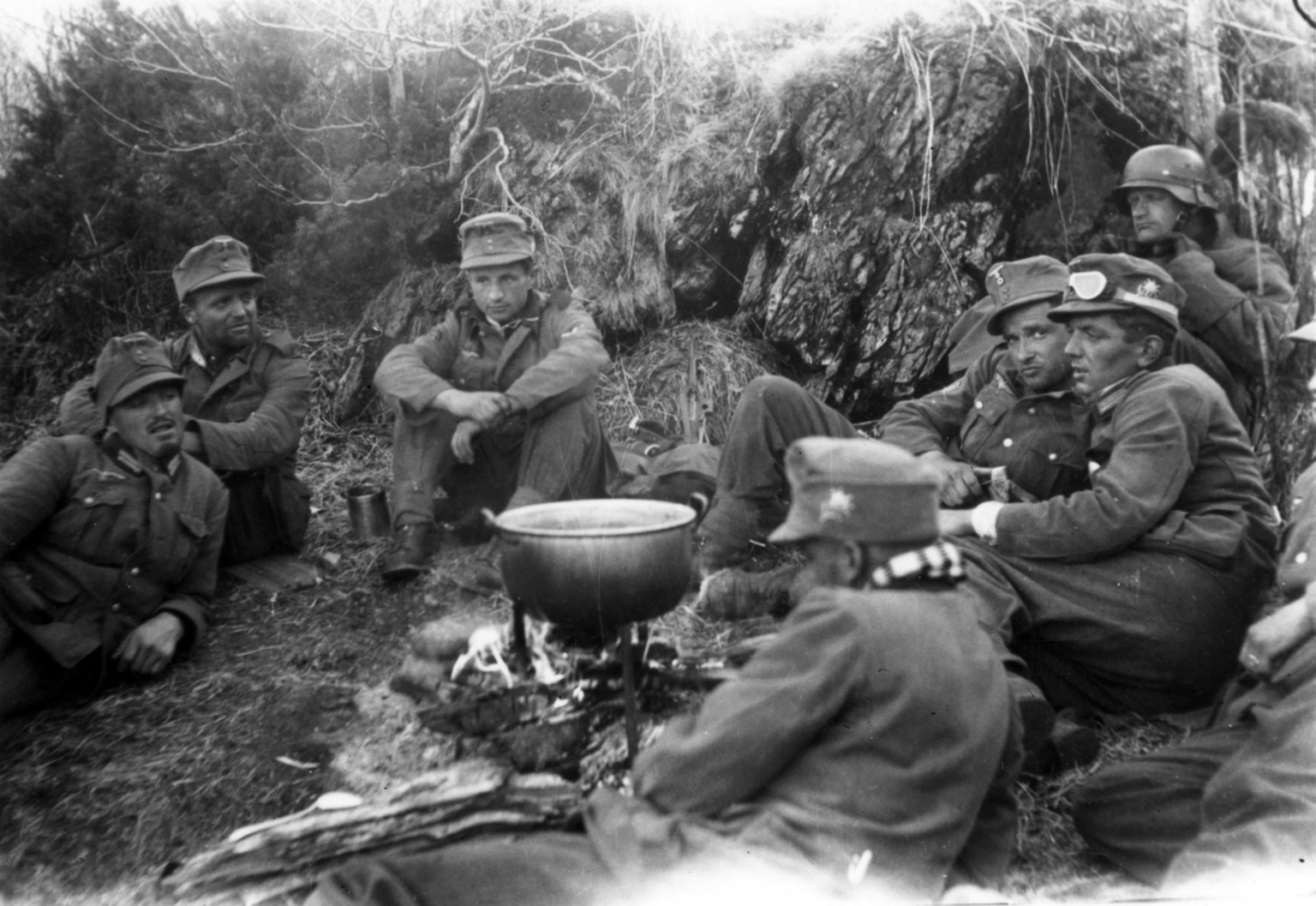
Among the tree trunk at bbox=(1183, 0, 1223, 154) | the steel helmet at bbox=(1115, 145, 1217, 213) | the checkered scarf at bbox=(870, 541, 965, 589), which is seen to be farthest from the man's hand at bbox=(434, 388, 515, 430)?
the tree trunk at bbox=(1183, 0, 1223, 154)

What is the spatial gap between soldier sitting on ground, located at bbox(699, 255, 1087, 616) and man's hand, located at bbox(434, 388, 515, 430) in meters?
1.06

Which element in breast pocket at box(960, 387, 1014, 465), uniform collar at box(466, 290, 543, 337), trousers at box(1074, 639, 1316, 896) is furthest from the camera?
uniform collar at box(466, 290, 543, 337)

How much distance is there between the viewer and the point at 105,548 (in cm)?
363

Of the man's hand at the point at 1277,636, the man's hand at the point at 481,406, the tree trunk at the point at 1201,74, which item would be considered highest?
the tree trunk at the point at 1201,74

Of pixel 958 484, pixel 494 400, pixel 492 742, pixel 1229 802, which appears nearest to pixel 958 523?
pixel 958 484

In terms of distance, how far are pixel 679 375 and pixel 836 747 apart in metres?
2.60

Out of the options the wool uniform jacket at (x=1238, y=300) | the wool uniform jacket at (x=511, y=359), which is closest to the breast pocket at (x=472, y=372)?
the wool uniform jacket at (x=511, y=359)

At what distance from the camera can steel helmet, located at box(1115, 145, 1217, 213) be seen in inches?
170

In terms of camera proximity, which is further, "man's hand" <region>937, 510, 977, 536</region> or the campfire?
"man's hand" <region>937, 510, 977, 536</region>

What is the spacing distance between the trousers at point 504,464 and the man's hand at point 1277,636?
256cm

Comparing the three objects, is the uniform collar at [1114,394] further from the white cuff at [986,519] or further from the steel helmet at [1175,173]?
the steel helmet at [1175,173]

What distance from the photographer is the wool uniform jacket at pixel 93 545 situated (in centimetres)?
345

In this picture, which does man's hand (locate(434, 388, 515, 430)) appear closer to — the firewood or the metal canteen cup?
the metal canteen cup

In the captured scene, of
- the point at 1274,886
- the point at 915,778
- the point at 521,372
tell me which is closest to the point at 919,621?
the point at 915,778
